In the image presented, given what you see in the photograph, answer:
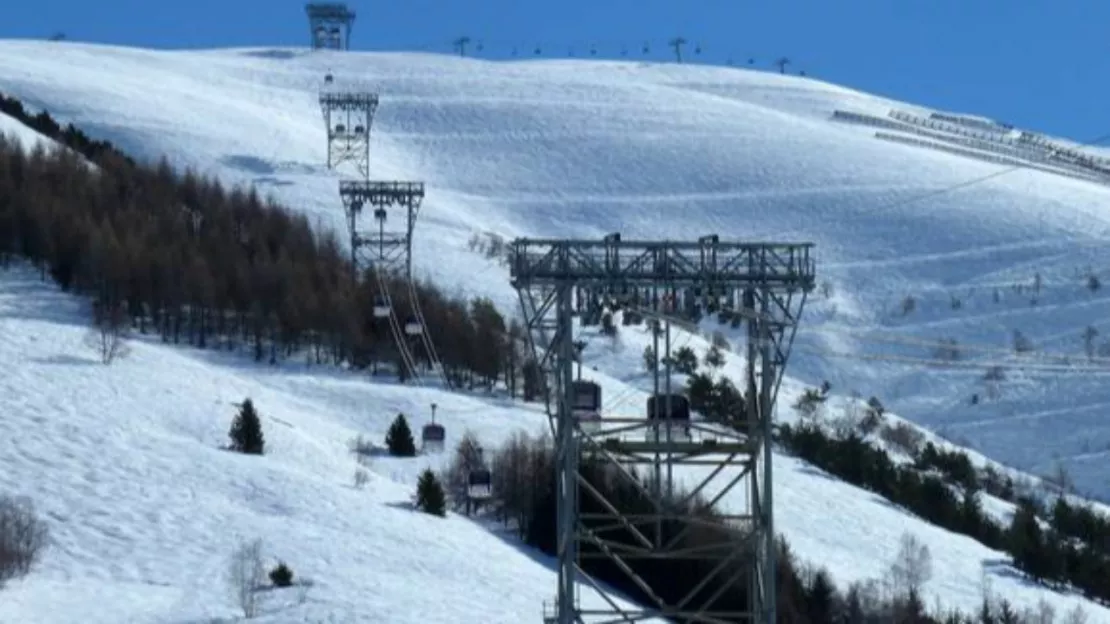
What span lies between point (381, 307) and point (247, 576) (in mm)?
21676

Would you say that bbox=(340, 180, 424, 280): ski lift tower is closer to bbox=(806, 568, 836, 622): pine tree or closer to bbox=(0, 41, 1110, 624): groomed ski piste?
bbox=(0, 41, 1110, 624): groomed ski piste

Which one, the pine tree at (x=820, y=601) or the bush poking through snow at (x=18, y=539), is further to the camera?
the pine tree at (x=820, y=601)

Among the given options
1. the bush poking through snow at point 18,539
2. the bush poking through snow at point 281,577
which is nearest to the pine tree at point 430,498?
the bush poking through snow at point 281,577

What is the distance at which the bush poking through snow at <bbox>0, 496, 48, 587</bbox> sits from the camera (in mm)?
38844

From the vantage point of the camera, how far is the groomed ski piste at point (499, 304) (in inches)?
1663

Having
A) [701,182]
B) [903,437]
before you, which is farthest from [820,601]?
[701,182]

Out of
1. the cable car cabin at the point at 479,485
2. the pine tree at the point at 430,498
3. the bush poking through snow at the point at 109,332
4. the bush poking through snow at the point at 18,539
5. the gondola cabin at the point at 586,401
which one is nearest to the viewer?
the gondola cabin at the point at 586,401

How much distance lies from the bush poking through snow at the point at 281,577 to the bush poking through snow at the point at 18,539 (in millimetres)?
3497

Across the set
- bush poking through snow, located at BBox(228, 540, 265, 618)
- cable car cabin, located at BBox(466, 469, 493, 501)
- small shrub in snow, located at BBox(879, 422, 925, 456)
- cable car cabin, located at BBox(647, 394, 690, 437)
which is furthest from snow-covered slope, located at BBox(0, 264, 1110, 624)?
small shrub in snow, located at BBox(879, 422, 925, 456)

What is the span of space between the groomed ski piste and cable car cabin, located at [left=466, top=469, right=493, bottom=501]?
74cm

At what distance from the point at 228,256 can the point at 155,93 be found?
5421 cm

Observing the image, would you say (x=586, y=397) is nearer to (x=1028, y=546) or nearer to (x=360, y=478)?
(x=360, y=478)

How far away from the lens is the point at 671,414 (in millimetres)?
34312

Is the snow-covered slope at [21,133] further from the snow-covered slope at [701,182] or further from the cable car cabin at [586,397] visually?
the cable car cabin at [586,397]
